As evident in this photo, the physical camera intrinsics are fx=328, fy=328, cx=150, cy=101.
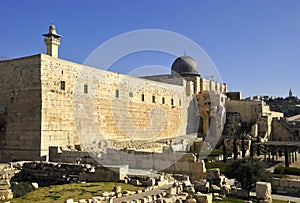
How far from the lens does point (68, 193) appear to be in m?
9.09

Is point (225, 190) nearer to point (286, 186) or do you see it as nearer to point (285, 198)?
point (285, 198)

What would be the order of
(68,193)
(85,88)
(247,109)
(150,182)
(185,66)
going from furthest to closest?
(185,66) < (247,109) < (85,88) < (150,182) < (68,193)

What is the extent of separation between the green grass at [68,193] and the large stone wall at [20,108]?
6.35 m

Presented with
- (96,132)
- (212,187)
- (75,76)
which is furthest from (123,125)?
(212,187)

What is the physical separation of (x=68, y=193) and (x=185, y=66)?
1195 inches

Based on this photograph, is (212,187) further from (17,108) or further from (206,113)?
(206,113)

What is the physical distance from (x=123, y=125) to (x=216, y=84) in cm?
2095

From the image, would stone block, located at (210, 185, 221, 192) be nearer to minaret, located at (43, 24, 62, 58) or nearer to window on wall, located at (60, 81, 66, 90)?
window on wall, located at (60, 81, 66, 90)

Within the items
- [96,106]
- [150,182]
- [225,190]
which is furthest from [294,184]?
[96,106]

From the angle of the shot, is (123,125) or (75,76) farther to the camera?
(123,125)

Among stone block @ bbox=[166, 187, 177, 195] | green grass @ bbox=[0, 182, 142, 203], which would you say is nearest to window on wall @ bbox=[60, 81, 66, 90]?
green grass @ bbox=[0, 182, 142, 203]

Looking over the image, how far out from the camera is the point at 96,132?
757 inches

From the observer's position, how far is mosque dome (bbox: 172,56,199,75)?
37625 millimetres

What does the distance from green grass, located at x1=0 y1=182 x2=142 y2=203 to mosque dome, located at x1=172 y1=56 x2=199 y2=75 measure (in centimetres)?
2840
